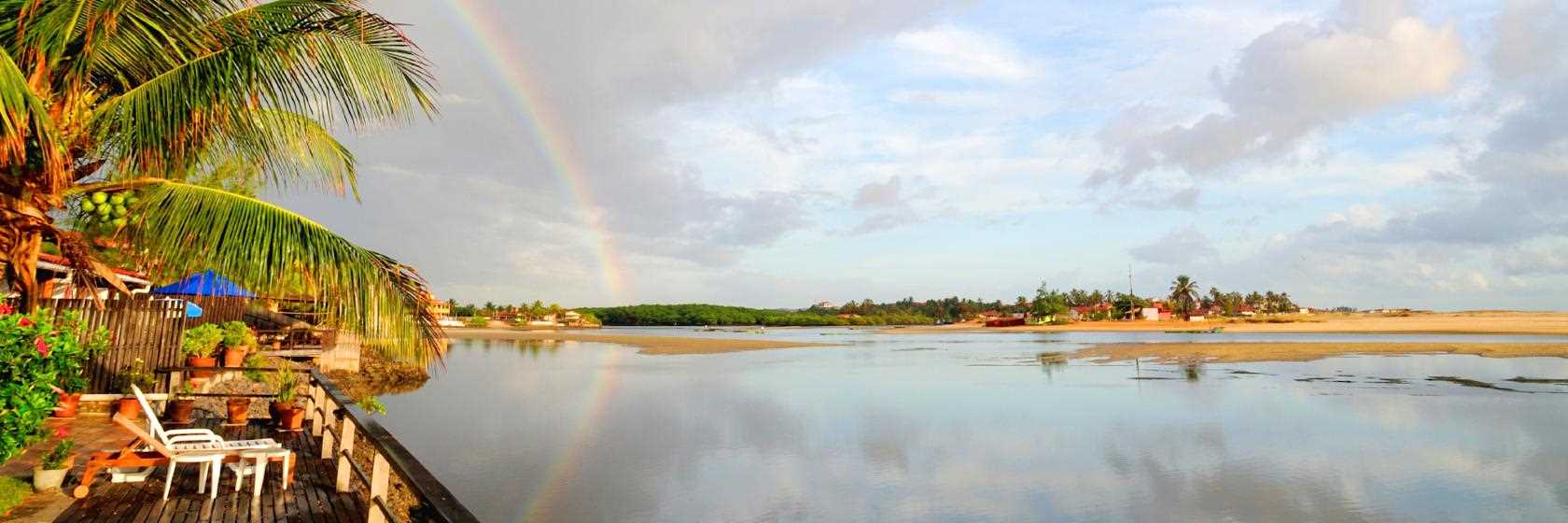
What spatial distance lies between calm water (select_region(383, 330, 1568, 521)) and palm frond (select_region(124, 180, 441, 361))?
6.39 m

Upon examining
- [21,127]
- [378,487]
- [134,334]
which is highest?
[21,127]

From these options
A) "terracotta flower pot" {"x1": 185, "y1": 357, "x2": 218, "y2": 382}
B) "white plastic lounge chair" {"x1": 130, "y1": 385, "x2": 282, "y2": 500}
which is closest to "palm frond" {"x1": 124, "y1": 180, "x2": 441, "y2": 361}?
"white plastic lounge chair" {"x1": 130, "y1": 385, "x2": 282, "y2": 500}

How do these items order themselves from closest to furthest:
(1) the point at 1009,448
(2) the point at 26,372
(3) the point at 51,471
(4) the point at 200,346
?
(2) the point at 26,372 → (3) the point at 51,471 → (4) the point at 200,346 → (1) the point at 1009,448

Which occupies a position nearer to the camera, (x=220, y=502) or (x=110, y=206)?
(x=110, y=206)

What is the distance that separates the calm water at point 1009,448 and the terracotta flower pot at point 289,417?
3040mm

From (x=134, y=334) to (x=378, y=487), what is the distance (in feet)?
40.8

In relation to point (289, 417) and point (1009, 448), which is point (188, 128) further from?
point (1009, 448)

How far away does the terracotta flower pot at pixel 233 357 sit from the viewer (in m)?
17.5

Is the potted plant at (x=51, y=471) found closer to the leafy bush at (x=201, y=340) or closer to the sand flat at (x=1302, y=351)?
the leafy bush at (x=201, y=340)

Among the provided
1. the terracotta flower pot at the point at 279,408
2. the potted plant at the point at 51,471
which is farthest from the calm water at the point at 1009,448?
the potted plant at the point at 51,471

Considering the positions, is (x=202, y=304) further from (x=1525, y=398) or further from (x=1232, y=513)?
(x=1525, y=398)

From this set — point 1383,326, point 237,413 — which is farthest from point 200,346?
point 1383,326

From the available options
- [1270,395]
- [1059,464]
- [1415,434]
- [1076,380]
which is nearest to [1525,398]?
[1270,395]

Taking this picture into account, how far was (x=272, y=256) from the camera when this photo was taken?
7.02 meters
